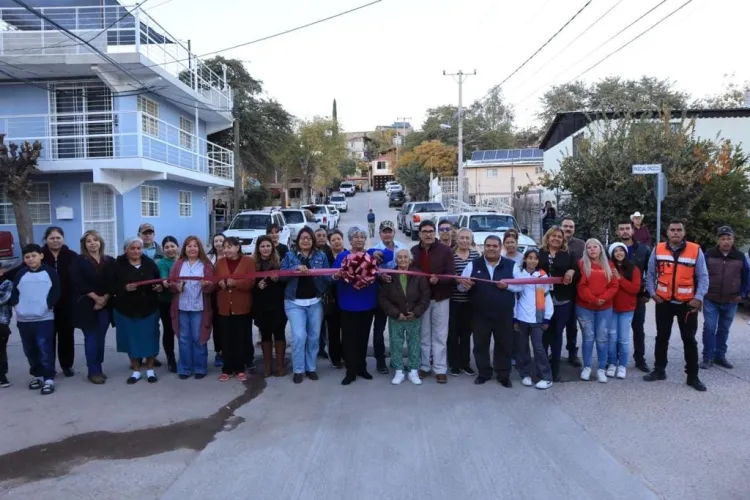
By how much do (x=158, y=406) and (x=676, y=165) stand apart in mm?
14088

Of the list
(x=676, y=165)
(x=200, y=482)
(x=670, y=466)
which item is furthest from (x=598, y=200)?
(x=200, y=482)

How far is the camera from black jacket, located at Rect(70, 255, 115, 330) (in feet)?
23.4

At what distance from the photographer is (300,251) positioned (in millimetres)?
7383

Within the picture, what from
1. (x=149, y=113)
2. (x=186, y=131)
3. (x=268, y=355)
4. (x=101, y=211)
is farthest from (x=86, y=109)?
(x=268, y=355)

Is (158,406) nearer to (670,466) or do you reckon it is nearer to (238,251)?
(238,251)

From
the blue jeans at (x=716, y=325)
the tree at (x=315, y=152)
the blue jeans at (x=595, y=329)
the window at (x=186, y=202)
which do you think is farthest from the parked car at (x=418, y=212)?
the tree at (x=315, y=152)

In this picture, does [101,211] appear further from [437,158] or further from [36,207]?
[437,158]

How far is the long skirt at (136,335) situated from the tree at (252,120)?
3055cm

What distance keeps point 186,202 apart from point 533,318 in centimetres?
2224

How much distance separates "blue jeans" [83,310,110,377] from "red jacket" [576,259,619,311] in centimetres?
570

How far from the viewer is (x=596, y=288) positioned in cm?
696

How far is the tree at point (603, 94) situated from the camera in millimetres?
49719

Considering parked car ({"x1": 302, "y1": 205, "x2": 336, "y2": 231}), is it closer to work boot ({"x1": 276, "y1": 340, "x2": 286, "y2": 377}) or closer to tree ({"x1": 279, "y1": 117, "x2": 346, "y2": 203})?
tree ({"x1": 279, "y1": 117, "x2": 346, "y2": 203})

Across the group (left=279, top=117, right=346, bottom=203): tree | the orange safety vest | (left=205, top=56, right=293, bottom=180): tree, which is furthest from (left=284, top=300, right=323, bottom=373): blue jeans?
(left=279, top=117, right=346, bottom=203): tree
